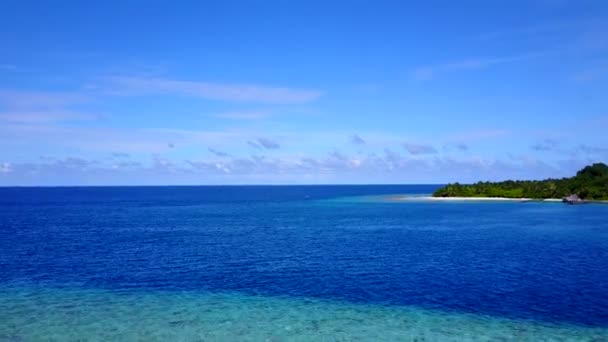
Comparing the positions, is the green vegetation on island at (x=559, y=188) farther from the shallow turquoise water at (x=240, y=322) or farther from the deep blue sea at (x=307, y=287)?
the shallow turquoise water at (x=240, y=322)

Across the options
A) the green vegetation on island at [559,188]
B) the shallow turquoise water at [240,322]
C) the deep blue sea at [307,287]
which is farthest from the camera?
the green vegetation on island at [559,188]

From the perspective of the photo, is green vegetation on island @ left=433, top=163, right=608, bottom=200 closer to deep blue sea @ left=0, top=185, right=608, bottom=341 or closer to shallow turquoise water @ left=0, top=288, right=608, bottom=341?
deep blue sea @ left=0, top=185, right=608, bottom=341

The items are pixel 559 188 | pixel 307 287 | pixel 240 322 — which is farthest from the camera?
pixel 559 188

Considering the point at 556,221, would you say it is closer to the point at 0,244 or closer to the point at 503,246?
the point at 503,246

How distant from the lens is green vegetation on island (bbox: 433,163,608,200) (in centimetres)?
15538

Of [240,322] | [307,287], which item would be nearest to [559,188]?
[307,287]

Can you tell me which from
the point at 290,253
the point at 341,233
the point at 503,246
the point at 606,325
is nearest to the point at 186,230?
the point at 341,233

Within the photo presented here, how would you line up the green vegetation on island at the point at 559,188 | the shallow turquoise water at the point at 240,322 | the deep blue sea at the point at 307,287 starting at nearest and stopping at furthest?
1. the shallow turquoise water at the point at 240,322
2. the deep blue sea at the point at 307,287
3. the green vegetation on island at the point at 559,188

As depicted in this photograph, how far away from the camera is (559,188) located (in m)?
171

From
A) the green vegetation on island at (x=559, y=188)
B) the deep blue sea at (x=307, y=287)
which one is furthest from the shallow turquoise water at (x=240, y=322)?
the green vegetation on island at (x=559, y=188)

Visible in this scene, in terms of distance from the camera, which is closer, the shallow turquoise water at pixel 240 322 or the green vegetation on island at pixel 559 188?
the shallow turquoise water at pixel 240 322

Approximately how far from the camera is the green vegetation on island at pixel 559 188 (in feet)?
510

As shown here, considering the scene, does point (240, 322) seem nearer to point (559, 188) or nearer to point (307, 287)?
point (307, 287)

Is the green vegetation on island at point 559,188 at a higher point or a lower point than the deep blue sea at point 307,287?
higher
